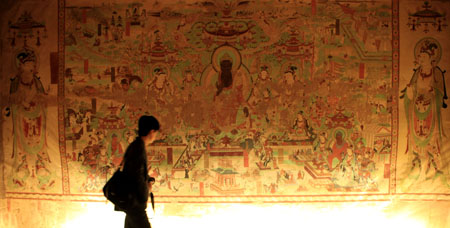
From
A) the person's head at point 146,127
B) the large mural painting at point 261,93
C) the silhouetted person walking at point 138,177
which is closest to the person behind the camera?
the silhouetted person walking at point 138,177

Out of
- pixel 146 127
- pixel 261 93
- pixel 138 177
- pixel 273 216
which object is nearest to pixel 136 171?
pixel 138 177

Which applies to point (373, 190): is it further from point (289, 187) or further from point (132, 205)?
point (132, 205)

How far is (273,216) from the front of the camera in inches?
168

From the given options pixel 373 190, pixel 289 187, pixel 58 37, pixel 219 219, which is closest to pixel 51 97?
pixel 58 37

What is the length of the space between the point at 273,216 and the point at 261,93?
143 centimetres

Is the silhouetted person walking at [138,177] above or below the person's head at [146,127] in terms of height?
below

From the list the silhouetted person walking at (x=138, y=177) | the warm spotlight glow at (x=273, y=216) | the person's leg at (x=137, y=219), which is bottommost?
the warm spotlight glow at (x=273, y=216)

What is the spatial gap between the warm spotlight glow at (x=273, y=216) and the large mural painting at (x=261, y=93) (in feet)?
0.42

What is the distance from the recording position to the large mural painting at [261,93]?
422 cm

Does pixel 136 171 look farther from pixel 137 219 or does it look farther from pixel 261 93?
pixel 261 93

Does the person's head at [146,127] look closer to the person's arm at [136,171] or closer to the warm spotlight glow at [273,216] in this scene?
the person's arm at [136,171]

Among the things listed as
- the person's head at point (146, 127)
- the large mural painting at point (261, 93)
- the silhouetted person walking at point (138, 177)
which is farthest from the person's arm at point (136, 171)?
the large mural painting at point (261, 93)

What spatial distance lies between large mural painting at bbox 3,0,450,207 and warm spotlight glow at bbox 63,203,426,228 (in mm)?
128

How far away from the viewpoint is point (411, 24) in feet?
13.8
